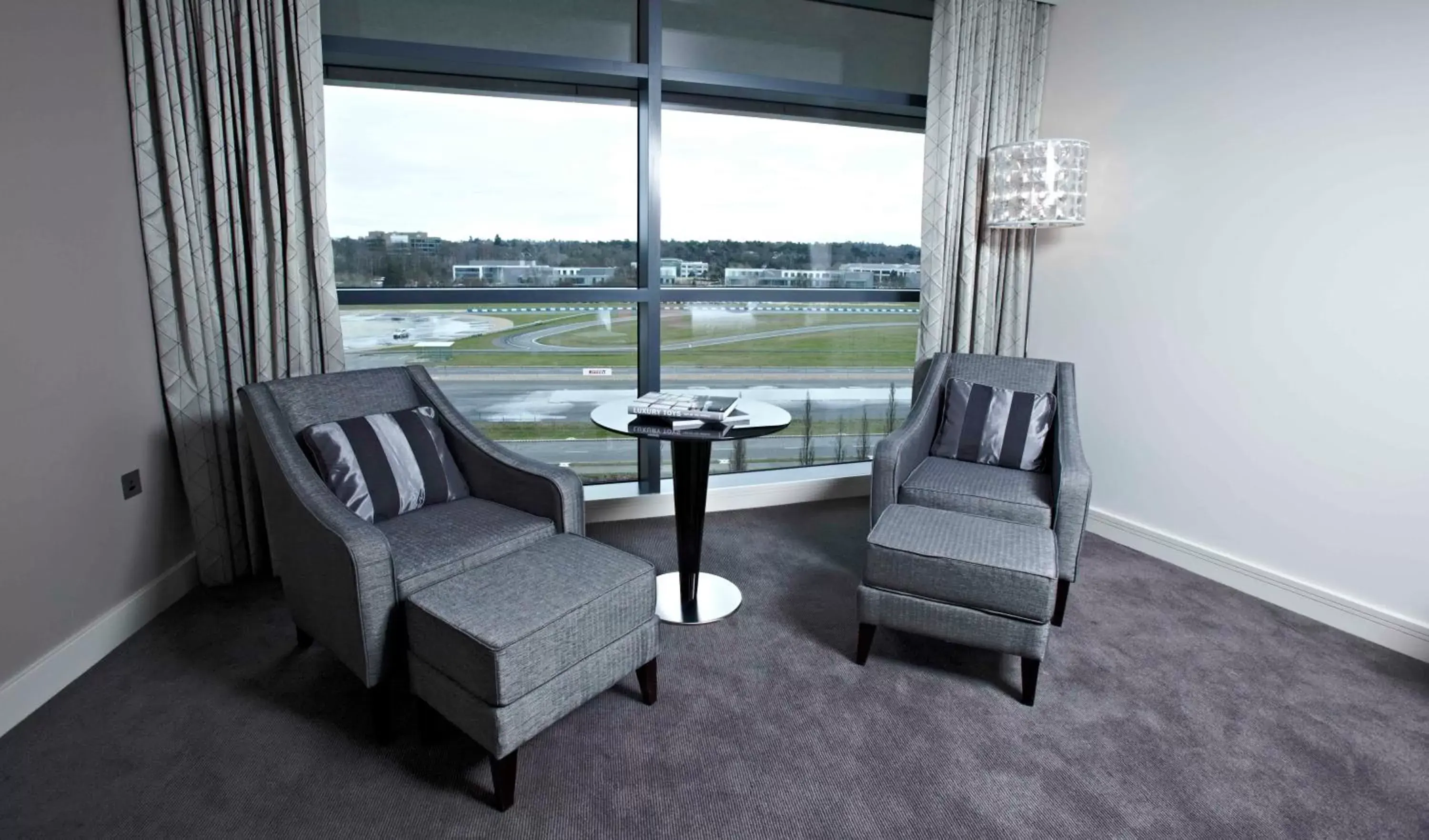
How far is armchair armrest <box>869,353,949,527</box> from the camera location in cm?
263

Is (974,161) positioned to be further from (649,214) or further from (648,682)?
(648,682)

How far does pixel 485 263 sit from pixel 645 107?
3.27 feet

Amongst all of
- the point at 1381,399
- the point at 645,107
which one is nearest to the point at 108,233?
the point at 645,107

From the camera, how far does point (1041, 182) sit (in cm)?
313

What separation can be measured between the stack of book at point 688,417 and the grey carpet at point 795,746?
27.5 inches

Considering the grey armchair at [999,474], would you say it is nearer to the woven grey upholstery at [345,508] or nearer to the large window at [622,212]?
the large window at [622,212]

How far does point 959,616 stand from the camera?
6.84 feet

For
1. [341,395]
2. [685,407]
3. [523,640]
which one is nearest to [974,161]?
[685,407]

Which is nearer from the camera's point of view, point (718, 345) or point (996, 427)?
point (996, 427)

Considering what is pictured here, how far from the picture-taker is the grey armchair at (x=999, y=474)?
97.6 inches

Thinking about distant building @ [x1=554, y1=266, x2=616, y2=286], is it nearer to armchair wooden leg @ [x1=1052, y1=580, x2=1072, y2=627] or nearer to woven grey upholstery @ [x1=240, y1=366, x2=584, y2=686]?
woven grey upholstery @ [x1=240, y1=366, x2=584, y2=686]

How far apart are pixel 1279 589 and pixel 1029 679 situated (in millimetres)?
1453

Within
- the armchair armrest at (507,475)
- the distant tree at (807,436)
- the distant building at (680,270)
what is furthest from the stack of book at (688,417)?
the distant tree at (807,436)

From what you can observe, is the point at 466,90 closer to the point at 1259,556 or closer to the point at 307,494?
the point at 307,494
